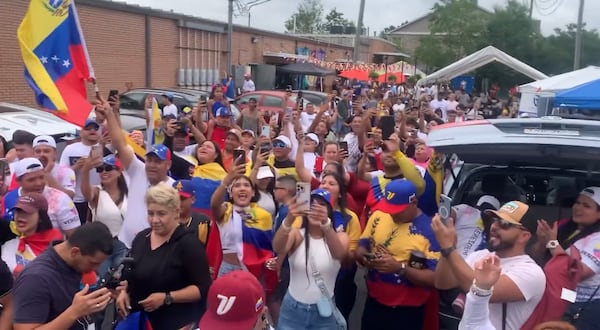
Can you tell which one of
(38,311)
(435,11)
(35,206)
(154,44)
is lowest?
(38,311)

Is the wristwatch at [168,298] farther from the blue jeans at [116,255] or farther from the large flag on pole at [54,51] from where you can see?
the large flag on pole at [54,51]

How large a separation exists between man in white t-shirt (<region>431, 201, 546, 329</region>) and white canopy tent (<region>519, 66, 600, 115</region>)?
9962 mm

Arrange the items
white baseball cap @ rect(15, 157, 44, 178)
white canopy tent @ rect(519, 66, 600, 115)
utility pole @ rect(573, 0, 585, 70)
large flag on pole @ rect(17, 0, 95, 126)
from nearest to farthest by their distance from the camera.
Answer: white baseball cap @ rect(15, 157, 44, 178)
large flag on pole @ rect(17, 0, 95, 126)
white canopy tent @ rect(519, 66, 600, 115)
utility pole @ rect(573, 0, 585, 70)

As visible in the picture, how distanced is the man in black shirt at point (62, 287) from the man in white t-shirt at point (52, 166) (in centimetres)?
A: 253

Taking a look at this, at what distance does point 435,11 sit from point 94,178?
37.8m

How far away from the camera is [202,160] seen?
6.16 meters

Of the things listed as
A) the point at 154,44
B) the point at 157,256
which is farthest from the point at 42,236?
the point at 154,44

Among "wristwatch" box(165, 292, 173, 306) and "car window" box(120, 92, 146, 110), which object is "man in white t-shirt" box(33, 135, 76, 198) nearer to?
"wristwatch" box(165, 292, 173, 306)

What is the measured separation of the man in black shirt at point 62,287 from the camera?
3029 mm

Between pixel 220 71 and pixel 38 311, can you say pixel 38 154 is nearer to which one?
pixel 38 311

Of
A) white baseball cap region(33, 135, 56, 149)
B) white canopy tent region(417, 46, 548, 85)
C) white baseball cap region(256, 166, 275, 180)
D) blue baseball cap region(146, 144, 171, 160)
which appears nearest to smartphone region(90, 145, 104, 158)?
white baseball cap region(33, 135, 56, 149)

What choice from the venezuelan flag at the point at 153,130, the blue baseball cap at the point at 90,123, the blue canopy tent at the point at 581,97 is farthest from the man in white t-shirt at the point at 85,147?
the blue canopy tent at the point at 581,97

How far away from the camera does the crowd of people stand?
313 cm

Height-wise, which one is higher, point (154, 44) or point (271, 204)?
point (154, 44)
